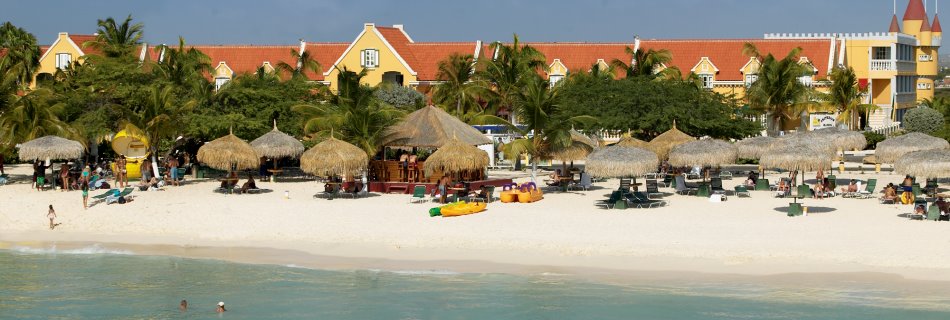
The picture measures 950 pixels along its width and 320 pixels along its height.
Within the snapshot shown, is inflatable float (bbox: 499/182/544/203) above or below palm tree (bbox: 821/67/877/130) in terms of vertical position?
below

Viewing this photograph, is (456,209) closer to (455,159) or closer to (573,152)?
(455,159)

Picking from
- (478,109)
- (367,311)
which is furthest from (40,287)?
(478,109)

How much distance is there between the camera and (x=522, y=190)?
3578cm

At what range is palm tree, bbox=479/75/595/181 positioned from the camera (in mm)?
37781

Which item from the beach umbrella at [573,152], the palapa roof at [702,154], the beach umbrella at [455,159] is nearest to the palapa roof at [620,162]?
the palapa roof at [702,154]

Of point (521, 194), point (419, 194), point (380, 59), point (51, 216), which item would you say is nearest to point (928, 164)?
point (521, 194)

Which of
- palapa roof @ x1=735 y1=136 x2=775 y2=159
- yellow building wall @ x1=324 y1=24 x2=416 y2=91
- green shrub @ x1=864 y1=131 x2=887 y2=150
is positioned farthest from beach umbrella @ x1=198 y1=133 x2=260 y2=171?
green shrub @ x1=864 y1=131 x2=887 y2=150

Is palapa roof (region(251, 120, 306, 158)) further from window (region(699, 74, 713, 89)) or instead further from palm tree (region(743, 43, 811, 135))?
window (region(699, 74, 713, 89))

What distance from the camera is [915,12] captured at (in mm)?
81750

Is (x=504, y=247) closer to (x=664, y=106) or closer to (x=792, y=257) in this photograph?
(x=792, y=257)

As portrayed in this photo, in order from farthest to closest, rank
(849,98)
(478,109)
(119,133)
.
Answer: (849,98), (478,109), (119,133)

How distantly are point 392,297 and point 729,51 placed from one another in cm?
4538

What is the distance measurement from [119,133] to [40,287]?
1748 centimetres

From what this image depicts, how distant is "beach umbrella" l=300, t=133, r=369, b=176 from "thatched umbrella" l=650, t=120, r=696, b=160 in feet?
34.5
